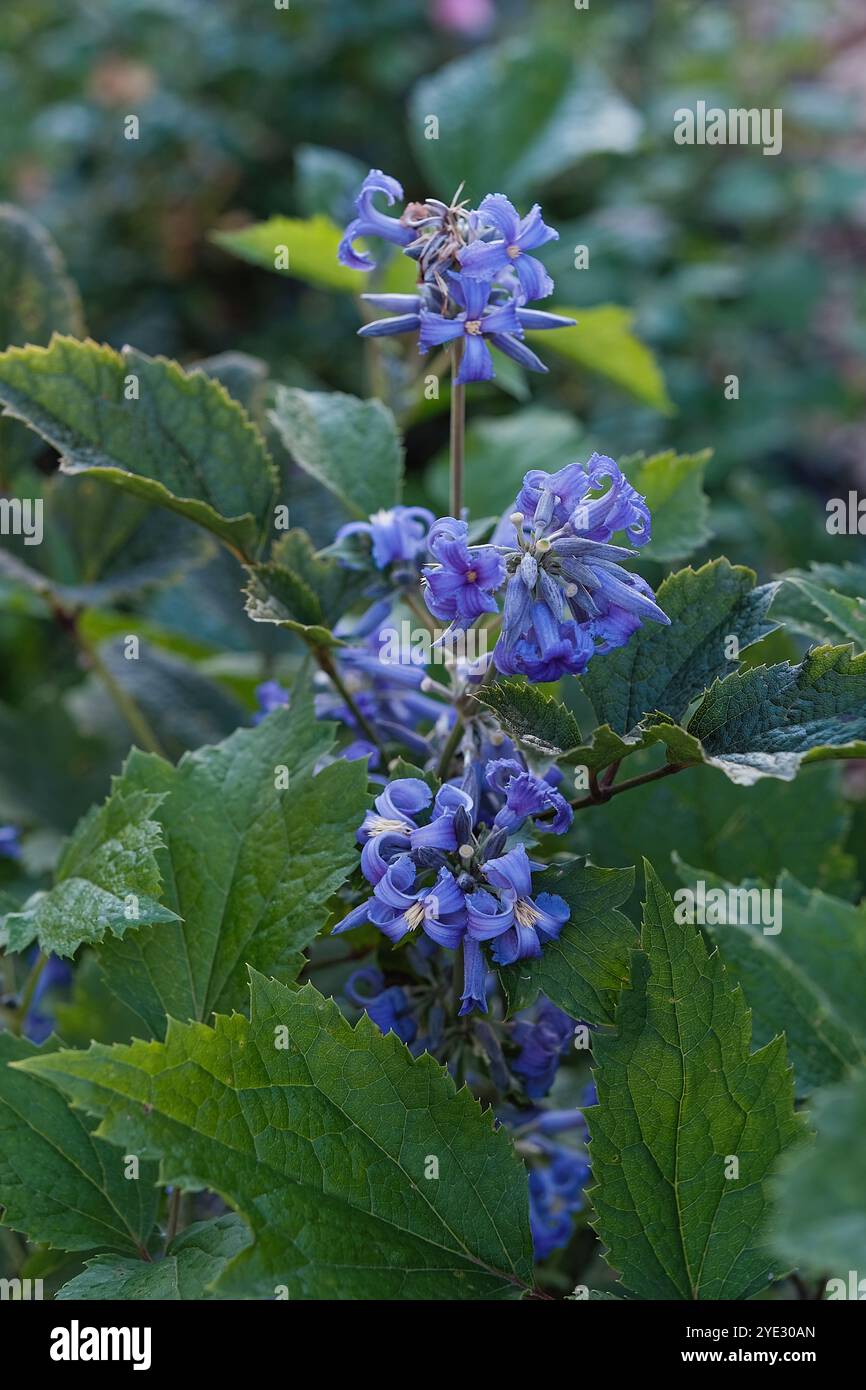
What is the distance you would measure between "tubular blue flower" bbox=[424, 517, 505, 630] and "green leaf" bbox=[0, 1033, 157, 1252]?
47cm

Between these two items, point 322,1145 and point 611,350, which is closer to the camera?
point 322,1145

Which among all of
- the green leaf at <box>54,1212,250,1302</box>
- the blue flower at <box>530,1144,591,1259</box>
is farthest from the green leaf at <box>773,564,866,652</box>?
the green leaf at <box>54,1212,250,1302</box>

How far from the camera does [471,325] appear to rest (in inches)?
38.8

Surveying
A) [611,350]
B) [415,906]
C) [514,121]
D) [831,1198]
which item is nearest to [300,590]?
[415,906]

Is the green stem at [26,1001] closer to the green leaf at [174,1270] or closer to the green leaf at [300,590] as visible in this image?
the green leaf at [174,1270]

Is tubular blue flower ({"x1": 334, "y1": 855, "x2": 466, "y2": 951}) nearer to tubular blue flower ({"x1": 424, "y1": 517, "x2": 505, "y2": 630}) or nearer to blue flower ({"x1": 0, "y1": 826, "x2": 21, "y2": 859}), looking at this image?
tubular blue flower ({"x1": 424, "y1": 517, "x2": 505, "y2": 630})

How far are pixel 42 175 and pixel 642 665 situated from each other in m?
3.15

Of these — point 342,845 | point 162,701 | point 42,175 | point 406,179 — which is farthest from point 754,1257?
point 42,175

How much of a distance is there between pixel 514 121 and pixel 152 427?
1.32 meters

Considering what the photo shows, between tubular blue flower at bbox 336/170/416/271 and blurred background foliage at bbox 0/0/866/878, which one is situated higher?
blurred background foliage at bbox 0/0/866/878

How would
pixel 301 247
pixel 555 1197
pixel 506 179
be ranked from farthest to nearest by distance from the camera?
pixel 506 179 → pixel 301 247 → pixel 555 1197

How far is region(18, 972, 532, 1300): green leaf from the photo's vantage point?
2.84 feet

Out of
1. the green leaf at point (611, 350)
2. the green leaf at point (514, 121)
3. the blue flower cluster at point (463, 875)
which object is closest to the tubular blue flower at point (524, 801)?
the blue flower cluster at point (463, 875)

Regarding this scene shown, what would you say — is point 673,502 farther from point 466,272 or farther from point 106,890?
point 106,890
